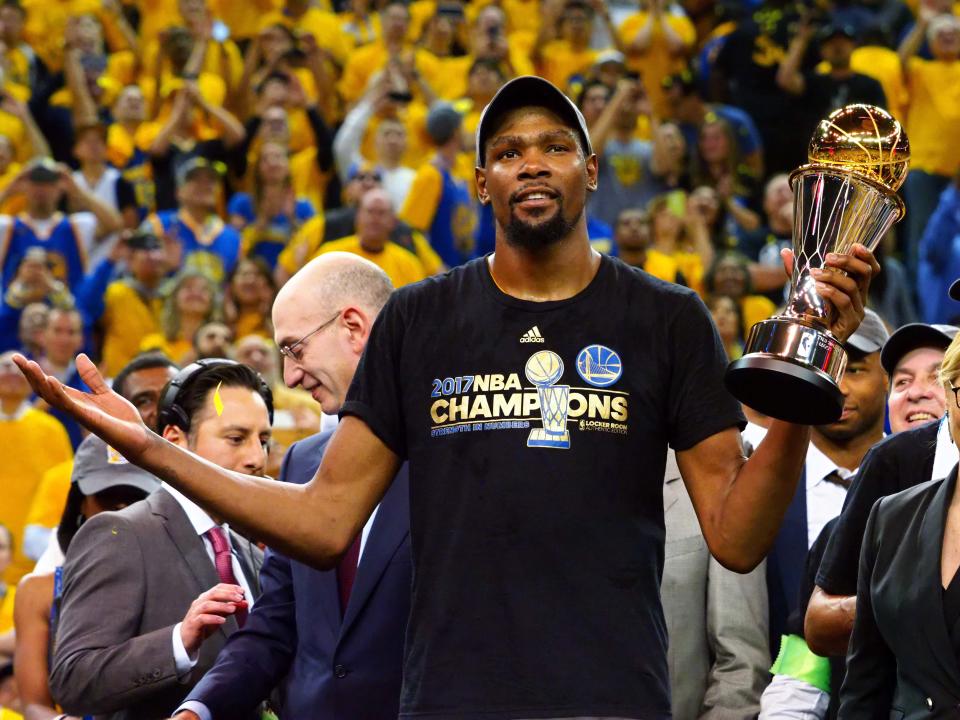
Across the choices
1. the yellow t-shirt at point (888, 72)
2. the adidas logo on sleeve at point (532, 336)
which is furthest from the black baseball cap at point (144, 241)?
the adidas logo on sleeve at point (532, 336)

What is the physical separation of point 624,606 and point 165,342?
7350 mm

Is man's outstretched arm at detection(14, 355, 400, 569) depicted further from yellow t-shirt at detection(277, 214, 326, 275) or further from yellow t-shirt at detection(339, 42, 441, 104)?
yellow t-shirt at detection(339, 42, 441, 104)

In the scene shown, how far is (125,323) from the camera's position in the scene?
10352mm

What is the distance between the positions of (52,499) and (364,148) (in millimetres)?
5437

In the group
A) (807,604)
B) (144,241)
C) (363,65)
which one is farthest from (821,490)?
(363,65)

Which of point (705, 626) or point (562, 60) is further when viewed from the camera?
point (562, 60)

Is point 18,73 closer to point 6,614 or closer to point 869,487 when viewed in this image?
point 6,614

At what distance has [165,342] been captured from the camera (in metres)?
9.59

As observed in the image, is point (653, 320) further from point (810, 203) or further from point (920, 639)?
→ point (920, 639)

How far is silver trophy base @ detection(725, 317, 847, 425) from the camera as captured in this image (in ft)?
8.12

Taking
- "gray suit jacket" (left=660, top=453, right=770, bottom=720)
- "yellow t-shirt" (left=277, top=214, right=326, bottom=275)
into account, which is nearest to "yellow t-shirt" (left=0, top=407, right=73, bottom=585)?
"yellow t-shirt" (left=277, top=214, right=326, bottom=275)

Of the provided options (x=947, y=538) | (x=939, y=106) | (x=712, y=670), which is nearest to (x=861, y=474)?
(x=947, y=538)

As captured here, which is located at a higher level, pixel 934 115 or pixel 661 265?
pixel 934 115

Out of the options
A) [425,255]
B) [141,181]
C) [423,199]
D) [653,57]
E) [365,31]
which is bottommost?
[425,255]
